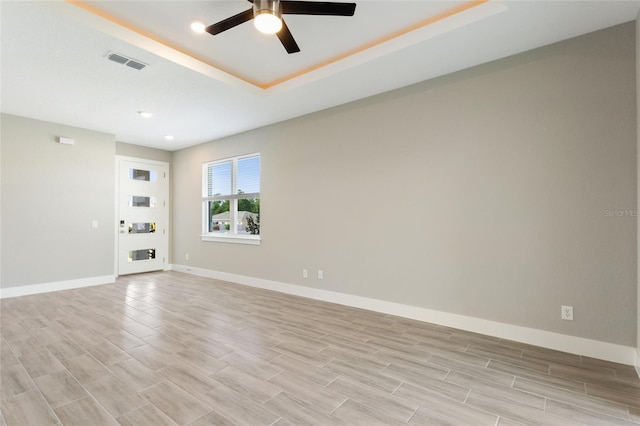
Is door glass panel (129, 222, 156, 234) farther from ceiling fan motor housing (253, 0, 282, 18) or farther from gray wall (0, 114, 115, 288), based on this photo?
ceiling fan motor housing (253, 0, 282, 18)

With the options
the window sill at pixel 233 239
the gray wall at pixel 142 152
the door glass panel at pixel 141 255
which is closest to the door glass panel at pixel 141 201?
the gray wall at pixel 142 152

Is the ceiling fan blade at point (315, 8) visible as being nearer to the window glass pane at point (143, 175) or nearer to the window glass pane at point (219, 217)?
the window glass pane at point (219, 217)

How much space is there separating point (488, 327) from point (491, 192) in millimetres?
1366

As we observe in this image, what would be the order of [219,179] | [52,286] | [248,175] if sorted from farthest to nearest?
1. [219,179]
2. [248,175]
3. [52,286]

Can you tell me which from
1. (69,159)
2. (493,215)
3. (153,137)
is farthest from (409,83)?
(69,159)

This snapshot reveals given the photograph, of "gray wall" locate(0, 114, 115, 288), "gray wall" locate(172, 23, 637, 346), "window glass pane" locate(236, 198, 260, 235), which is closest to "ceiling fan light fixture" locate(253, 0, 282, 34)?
"gray wall" locate(172, 23, 637, 346)

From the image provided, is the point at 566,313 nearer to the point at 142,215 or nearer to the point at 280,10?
the point at 280,10

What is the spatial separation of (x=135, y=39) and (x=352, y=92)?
92.3 inches

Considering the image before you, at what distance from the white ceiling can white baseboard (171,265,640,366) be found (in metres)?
2.66

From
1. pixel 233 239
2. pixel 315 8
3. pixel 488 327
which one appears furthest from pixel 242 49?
pixel 488 327

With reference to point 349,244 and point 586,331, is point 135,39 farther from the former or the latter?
point 586,331

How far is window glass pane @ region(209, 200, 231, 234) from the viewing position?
19.8 feet

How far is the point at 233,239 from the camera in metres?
5.63

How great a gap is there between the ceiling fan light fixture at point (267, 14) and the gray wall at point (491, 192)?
6.73ft
